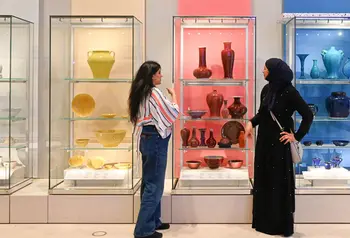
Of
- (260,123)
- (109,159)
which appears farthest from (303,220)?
(109,159)

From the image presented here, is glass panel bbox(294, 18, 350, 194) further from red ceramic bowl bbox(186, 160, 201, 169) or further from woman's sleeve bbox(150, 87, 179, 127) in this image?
woman's sleeve bbox(150, 87, 179, 127)

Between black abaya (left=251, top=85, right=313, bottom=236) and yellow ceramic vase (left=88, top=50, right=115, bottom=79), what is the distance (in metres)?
1.62

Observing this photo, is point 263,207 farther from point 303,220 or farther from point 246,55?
point 246,55

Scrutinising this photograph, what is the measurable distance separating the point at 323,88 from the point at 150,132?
2.07m

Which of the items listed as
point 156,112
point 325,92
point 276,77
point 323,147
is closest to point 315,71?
point 325,92

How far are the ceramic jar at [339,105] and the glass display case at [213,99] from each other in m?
0.78

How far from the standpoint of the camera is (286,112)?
11.9 feet

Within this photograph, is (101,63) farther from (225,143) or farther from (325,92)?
(325,92)

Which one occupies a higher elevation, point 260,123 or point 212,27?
point 212,27

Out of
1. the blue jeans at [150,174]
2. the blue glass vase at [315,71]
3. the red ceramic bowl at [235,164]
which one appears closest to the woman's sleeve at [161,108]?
the blue jeans at [150,174]

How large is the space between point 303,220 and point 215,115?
1291 millimetres

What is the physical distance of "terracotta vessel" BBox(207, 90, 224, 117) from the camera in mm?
4355

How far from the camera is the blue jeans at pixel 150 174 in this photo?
Answer: 349 centimetres

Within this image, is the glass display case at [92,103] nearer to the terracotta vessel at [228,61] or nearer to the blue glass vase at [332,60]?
the terracotta vessel at [228,61]
